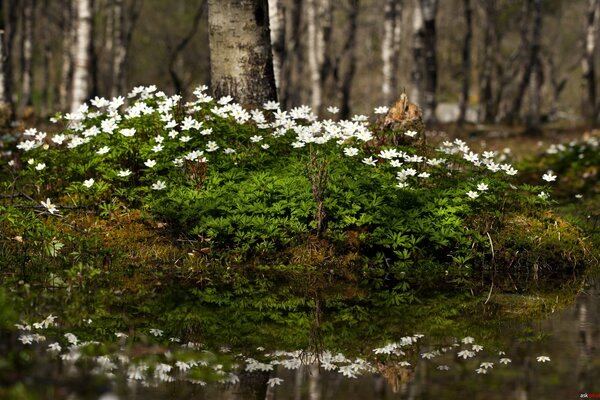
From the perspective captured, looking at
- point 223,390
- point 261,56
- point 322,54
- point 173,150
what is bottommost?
point 223,390

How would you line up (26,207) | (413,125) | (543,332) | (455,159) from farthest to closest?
1. (413,125)
2. (455,159)
3. (26,207)
4. (543,332)

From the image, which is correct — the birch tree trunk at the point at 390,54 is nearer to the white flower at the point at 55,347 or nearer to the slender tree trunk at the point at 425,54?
the slender tree trunk at the point at 425,54

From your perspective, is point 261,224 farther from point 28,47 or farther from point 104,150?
point 28,47

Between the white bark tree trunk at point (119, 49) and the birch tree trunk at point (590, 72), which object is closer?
the birch tree trunk at point (590, 72)

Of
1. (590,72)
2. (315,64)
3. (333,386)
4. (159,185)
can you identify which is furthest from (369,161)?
(590,72)

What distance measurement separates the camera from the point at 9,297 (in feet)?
17.7

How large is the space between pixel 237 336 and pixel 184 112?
12.6ft

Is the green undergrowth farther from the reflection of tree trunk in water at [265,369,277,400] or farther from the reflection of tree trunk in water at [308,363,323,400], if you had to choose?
the reflection of tree trunk in water at [265,369,277,400]

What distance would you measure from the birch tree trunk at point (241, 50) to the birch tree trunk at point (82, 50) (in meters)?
5.72

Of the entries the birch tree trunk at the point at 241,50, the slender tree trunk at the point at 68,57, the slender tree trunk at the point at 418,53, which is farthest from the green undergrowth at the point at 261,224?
the slender tree trunk at the point at 68,57

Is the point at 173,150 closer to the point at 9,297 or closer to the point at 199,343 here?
the point at 9,297

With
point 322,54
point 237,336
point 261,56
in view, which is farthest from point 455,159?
point 322,54

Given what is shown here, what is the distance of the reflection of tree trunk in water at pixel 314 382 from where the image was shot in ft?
12.5

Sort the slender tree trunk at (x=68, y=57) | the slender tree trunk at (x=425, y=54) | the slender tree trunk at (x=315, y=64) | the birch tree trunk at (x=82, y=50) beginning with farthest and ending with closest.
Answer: the slender tree trunk at (x=68, y=57), the slender tree trunk at (x=315, y=64), the slender tree trunk at (x=425, y=54), the birch tree trunk at (x=82, y=50)
